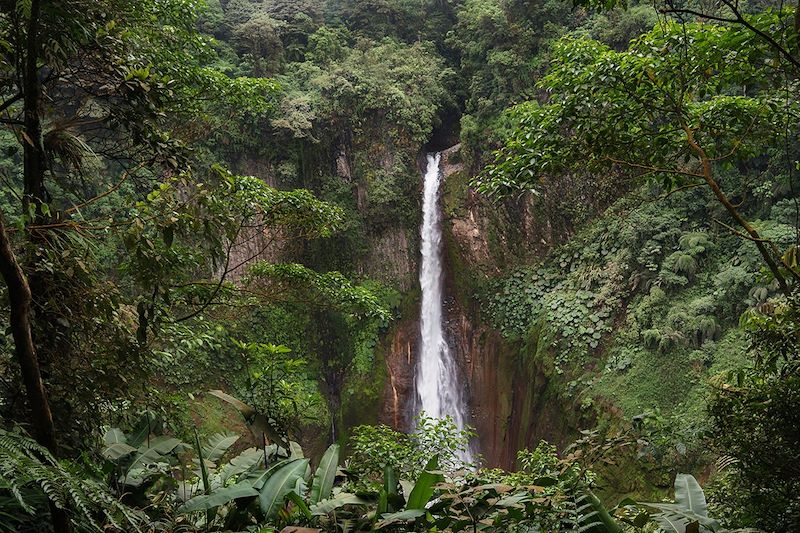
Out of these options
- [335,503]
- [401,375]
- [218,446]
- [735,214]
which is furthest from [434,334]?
[335,503]

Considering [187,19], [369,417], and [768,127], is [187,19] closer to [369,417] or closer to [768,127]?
[768,127]

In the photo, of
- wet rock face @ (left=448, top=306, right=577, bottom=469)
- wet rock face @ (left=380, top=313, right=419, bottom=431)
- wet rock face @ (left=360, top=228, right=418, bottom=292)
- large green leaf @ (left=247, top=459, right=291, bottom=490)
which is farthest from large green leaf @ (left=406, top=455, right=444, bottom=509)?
wet rock face @ (left=360, top=228, right=418, bottom=292)

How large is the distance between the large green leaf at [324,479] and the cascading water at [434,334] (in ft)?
32.0

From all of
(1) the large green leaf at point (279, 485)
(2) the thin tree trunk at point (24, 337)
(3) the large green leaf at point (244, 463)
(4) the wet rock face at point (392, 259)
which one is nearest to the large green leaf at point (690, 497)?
(1) the large green leaf at point (279, 485)

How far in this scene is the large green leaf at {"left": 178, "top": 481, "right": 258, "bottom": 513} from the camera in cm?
249

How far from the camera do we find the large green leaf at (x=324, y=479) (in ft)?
9.19

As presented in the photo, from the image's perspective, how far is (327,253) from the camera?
14328 millimetres

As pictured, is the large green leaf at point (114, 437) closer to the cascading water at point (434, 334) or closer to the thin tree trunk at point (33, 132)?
the thin tree trunk at point (33, 132)

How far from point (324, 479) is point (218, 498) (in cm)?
58

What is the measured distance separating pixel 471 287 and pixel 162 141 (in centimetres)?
1082

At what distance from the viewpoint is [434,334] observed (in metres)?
13.6

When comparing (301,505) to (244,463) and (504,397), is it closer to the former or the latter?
(244,463)

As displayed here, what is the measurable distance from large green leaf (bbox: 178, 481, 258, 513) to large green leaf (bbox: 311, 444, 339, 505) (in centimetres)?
34

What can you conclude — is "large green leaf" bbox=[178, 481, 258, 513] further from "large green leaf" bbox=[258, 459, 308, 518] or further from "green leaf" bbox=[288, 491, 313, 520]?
"green leaf" bbox=[288, 491, 313, 520]
